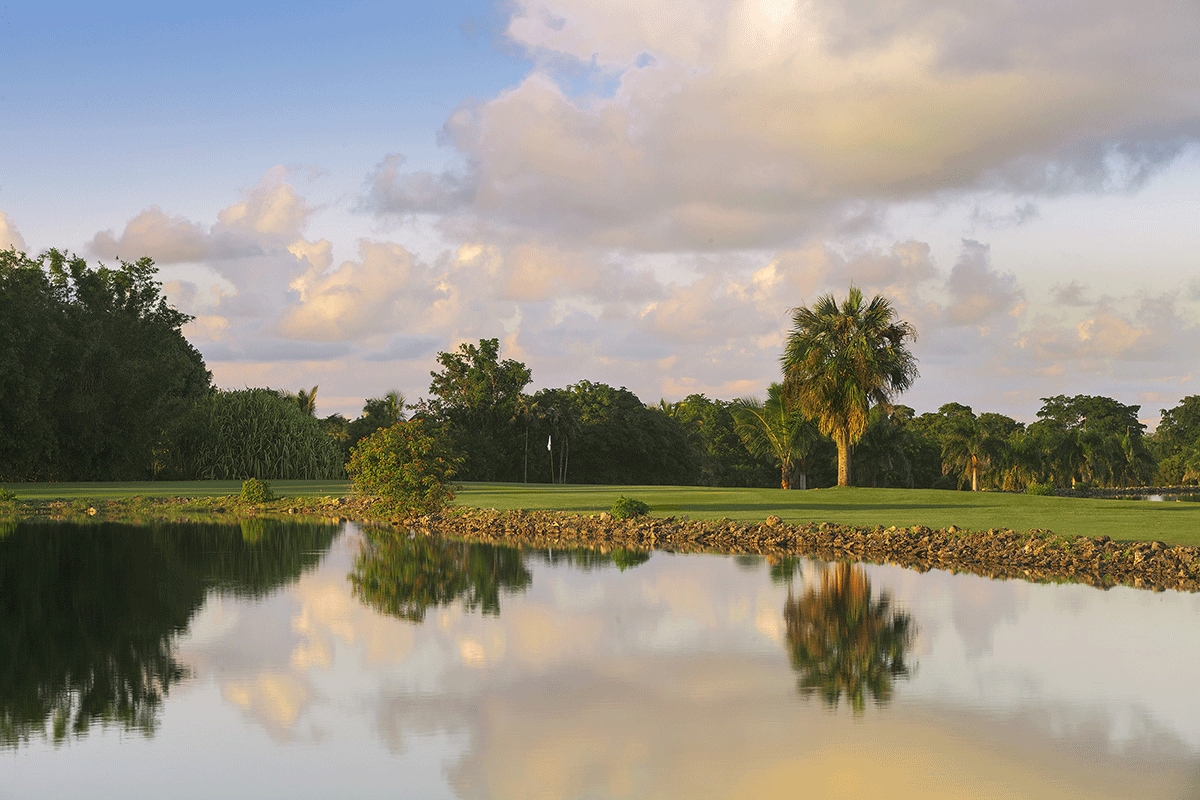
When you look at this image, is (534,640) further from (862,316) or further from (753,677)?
(862,316)

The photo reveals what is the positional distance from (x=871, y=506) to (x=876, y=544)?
11.1 meters

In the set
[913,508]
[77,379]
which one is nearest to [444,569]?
[913,508]

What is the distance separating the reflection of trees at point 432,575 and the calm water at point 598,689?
126mm

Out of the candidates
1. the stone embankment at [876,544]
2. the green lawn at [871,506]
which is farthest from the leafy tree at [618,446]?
the stone embankment at [876,544]

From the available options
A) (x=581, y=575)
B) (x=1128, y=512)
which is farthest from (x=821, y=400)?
(x=581, y=575)

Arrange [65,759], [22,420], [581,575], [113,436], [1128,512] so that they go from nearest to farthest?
1. [65,759]
2. [581,575]
3. [1128,512]
4. [22,420]
5. [113,436]

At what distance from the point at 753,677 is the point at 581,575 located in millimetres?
8328

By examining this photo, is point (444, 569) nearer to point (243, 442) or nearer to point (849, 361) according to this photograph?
point (849, 361)

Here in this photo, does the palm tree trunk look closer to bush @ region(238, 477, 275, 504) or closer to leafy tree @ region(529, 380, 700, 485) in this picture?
bush @ region(238, 477, 275, 504)

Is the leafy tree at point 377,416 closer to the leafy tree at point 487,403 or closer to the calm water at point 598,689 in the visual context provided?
the leafy tree at point 487,403

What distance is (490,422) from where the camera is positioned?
72.4m

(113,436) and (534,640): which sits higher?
(113,436)

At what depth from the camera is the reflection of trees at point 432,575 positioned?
591 inches

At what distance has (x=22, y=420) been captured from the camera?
50344 millimetres
